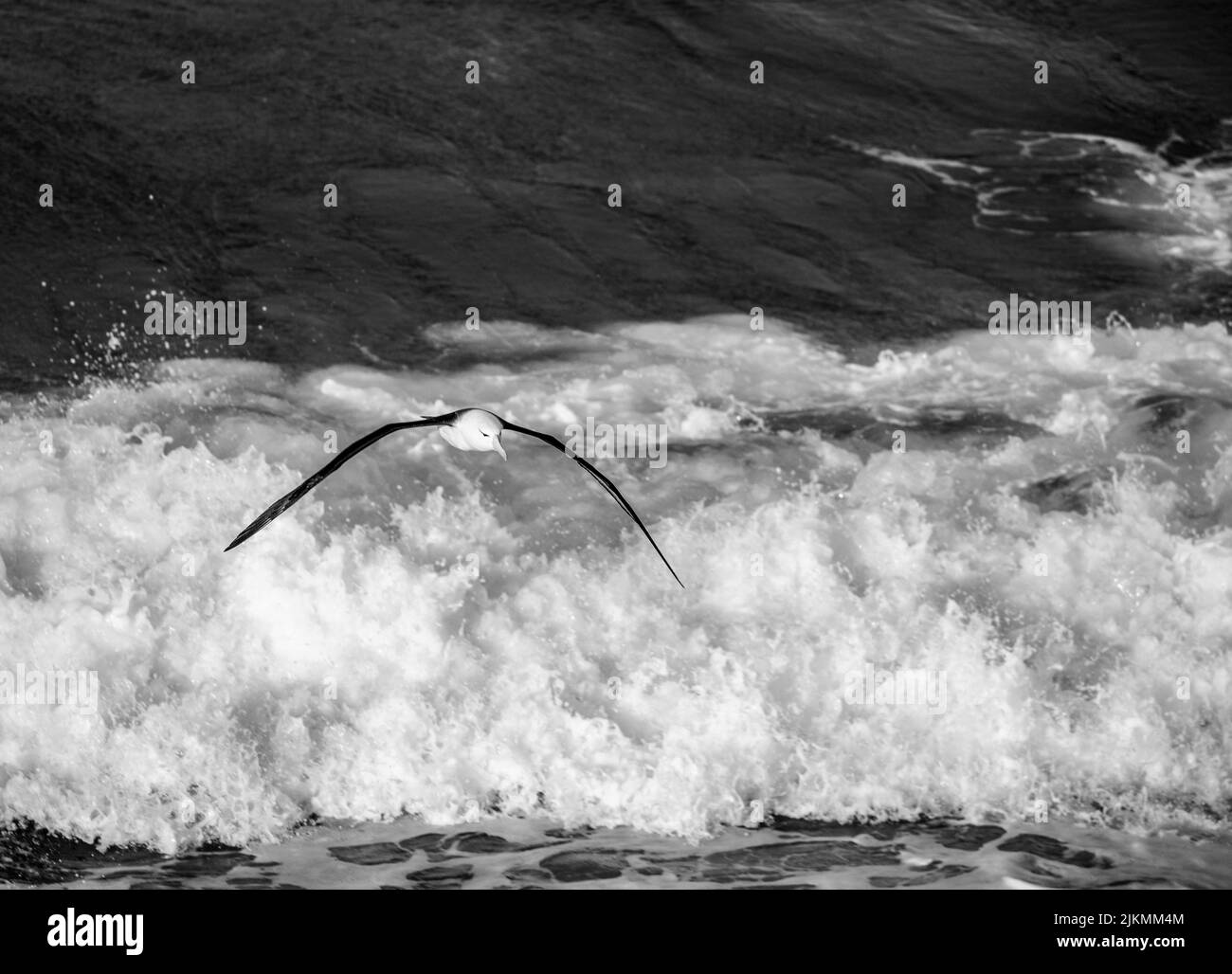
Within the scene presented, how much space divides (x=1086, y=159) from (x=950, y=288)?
2839 mm

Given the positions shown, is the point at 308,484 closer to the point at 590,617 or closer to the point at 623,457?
the point at 590,617

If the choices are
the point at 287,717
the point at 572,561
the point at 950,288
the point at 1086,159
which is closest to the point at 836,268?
the point at 950,288

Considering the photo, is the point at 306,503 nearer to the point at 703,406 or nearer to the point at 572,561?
the point at 572,561

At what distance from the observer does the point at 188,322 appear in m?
12.0
